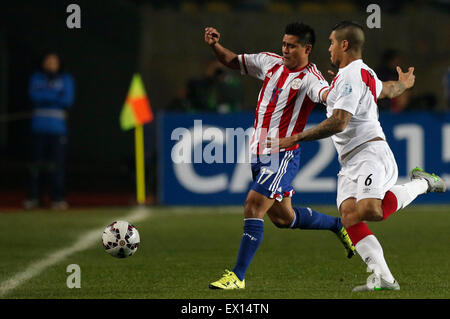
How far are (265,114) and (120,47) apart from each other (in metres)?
12.5

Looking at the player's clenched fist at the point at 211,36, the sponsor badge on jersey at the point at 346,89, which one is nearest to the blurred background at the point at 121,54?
the player's clenched fist at the point at 211,36

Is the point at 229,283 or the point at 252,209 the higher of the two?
the point at 252,209

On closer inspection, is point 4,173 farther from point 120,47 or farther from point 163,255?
point 163,255

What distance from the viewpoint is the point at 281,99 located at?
679 cm

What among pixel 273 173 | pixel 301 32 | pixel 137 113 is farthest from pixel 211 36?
pixel 137 113

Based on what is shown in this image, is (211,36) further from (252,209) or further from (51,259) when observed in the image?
(51,259)

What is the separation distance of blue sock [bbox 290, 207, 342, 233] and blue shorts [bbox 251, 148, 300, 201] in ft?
2.05

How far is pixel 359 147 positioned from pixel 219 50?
4.52 ft

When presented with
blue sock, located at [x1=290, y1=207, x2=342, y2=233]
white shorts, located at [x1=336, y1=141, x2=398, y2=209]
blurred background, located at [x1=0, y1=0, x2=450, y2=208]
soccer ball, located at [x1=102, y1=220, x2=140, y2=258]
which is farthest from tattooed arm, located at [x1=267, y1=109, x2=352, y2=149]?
blurred background, located at [x1=0, y1=0, x2=450, y2=208]

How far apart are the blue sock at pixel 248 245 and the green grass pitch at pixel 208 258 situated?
138 millimetres

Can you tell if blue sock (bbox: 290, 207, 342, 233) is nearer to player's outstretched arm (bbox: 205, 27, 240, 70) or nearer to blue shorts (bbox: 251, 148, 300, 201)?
blue shorts (bbox: 251, 148, 300, 201)

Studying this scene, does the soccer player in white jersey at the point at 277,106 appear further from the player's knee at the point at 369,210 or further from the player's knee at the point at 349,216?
the player's knee at the point at 369,210

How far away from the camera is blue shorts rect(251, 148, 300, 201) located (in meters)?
6.65
